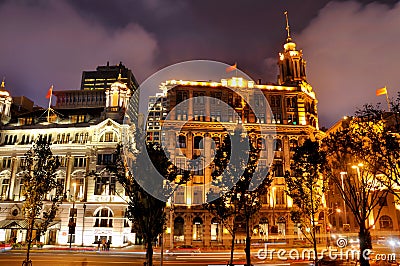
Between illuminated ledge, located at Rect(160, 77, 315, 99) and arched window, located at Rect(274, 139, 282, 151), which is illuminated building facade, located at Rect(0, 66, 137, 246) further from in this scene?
arched window, located at Rect(274, 139, 282, 151)

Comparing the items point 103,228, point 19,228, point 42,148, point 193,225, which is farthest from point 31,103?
point 42,148

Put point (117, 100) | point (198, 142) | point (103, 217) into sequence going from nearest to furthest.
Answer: point (103, 217)
point (117, 100)
point (198, 142)

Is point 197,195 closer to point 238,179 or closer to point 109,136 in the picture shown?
point 109,136

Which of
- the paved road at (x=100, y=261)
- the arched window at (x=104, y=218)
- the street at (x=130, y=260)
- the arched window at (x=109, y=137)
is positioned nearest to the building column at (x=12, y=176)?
the arched window at (x=104, y=218)

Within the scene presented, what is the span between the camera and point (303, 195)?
31.6 m

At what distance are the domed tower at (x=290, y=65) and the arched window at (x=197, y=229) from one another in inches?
1538

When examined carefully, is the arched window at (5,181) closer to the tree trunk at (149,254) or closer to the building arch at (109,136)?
the building arch at (109,136)

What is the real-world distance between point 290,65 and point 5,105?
6478 cm

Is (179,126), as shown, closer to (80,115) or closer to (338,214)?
(80,115)

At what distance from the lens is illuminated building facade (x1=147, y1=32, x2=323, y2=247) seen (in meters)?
62.2

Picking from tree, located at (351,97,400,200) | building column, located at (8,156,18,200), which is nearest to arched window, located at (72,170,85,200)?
building column, located at (8,156,18,200)

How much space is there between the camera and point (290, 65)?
80438 mm

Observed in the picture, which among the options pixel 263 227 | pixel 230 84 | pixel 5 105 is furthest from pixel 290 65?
pixel 5 105

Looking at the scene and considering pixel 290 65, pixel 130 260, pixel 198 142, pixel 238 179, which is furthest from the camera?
pixel 290 65
